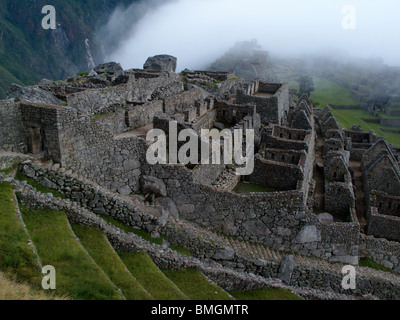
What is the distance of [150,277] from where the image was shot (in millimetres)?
11984

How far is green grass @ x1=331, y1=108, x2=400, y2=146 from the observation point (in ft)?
209

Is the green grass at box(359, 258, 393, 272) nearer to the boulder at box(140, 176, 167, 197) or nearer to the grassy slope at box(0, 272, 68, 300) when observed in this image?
the boulder at box(140, 176, 167, 197)

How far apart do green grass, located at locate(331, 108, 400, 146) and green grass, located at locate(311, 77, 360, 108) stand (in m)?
4.96

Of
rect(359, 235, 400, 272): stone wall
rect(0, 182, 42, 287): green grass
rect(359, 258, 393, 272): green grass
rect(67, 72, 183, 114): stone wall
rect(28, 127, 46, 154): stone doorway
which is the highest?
A: rect(67, 72, 183, 114): stone wall

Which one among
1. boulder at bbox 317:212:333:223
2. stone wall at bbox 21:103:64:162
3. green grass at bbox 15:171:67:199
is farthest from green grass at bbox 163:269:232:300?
boulder at bbox 317:212:333:223

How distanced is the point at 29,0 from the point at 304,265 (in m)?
62.4

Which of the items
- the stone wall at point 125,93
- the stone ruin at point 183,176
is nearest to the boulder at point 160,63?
the stone wall at point 125,93

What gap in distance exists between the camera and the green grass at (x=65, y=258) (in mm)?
9500

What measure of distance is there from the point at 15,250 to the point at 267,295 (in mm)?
8889

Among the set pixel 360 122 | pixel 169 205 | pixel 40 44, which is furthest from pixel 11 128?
pixel 360 122

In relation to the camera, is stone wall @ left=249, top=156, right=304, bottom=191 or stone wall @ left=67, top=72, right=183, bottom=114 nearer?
stone wall @ left=249, top=156, right=304, bottom=191

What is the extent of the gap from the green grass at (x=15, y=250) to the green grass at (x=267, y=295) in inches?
295

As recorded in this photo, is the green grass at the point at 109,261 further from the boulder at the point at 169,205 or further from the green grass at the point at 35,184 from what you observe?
the boulder at the point at 169,205
